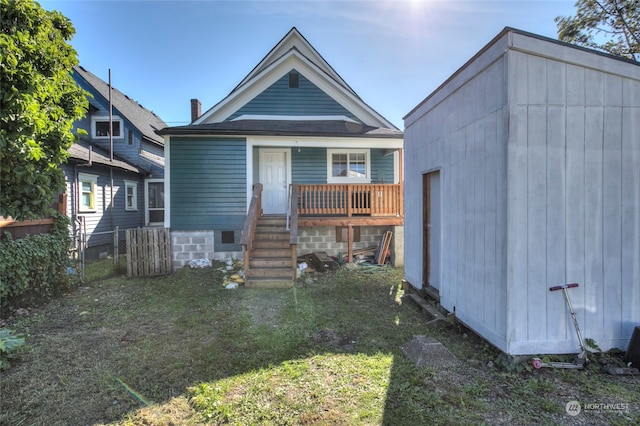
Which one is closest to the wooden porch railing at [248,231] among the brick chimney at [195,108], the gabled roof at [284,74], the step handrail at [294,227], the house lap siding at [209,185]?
the step handrail at [294,227]

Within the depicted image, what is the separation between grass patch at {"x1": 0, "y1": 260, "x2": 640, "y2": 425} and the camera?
8.24 ft

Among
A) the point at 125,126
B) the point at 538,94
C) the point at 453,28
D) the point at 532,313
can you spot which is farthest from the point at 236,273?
the point at 125,126

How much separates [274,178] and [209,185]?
2128 millimetres

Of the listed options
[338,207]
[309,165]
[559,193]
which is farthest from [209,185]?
[559,193]

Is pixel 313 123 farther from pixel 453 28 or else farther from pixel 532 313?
pixel 532 313

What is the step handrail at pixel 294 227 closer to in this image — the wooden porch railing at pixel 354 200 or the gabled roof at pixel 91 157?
the wooden porch railing at pixel 354 200

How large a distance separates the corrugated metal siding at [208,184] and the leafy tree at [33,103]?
14.6 feet

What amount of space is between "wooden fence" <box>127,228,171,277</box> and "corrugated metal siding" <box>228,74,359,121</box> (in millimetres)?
4766

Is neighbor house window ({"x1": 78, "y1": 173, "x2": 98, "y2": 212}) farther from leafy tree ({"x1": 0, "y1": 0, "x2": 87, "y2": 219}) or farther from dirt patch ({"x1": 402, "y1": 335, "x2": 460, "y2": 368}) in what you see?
dirt patch ({"x1": 402, "y1": 335, "x2": 460, "y2": 368})

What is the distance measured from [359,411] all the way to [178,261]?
294 inches

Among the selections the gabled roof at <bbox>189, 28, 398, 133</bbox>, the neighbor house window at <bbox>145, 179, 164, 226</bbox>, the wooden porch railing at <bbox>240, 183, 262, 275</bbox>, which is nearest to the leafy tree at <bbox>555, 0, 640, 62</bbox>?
the gabled roof at <bbox>189, 28, 398, 133</bbox>

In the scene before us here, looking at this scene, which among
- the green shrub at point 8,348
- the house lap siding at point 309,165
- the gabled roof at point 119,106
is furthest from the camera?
the gabled roof at point 119,106

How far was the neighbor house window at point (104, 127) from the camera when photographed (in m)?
13.6

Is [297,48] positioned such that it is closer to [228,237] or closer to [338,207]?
[338,207]
